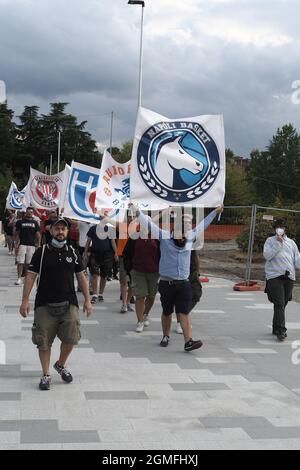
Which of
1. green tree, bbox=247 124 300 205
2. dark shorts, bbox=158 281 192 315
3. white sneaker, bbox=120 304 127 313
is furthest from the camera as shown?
green tree, bbox=247 124 300 205

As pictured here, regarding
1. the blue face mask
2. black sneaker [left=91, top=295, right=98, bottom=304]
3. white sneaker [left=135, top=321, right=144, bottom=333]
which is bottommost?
black sneaker [left=91, top=295, right=98, bottom=304]

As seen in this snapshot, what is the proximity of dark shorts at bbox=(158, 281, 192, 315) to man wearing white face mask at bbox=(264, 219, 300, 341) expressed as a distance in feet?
5.24

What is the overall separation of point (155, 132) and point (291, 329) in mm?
3521

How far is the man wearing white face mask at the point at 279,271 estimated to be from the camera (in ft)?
31.8

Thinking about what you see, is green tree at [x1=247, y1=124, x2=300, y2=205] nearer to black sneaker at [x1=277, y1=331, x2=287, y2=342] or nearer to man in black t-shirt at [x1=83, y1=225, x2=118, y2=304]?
man in black t-shirt at [x1=83, y1=225, x2=118, y2=304]

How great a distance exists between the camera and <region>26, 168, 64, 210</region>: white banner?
21125 millimetres

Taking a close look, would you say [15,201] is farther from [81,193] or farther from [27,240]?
[81,193]

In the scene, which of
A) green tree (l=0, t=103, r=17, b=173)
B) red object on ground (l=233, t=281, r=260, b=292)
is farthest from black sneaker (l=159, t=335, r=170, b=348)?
green tree (l=0, t=103, r=17, b=173)

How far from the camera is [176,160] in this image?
9.97 metres

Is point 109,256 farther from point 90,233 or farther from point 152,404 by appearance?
point 152,404

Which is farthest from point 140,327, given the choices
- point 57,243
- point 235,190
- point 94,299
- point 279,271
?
point 235,190

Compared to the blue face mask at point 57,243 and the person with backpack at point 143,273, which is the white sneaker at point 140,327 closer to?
the person with backpack at point 143,273

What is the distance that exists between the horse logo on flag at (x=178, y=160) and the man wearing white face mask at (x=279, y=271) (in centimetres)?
121

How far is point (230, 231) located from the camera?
3291 centimetres
